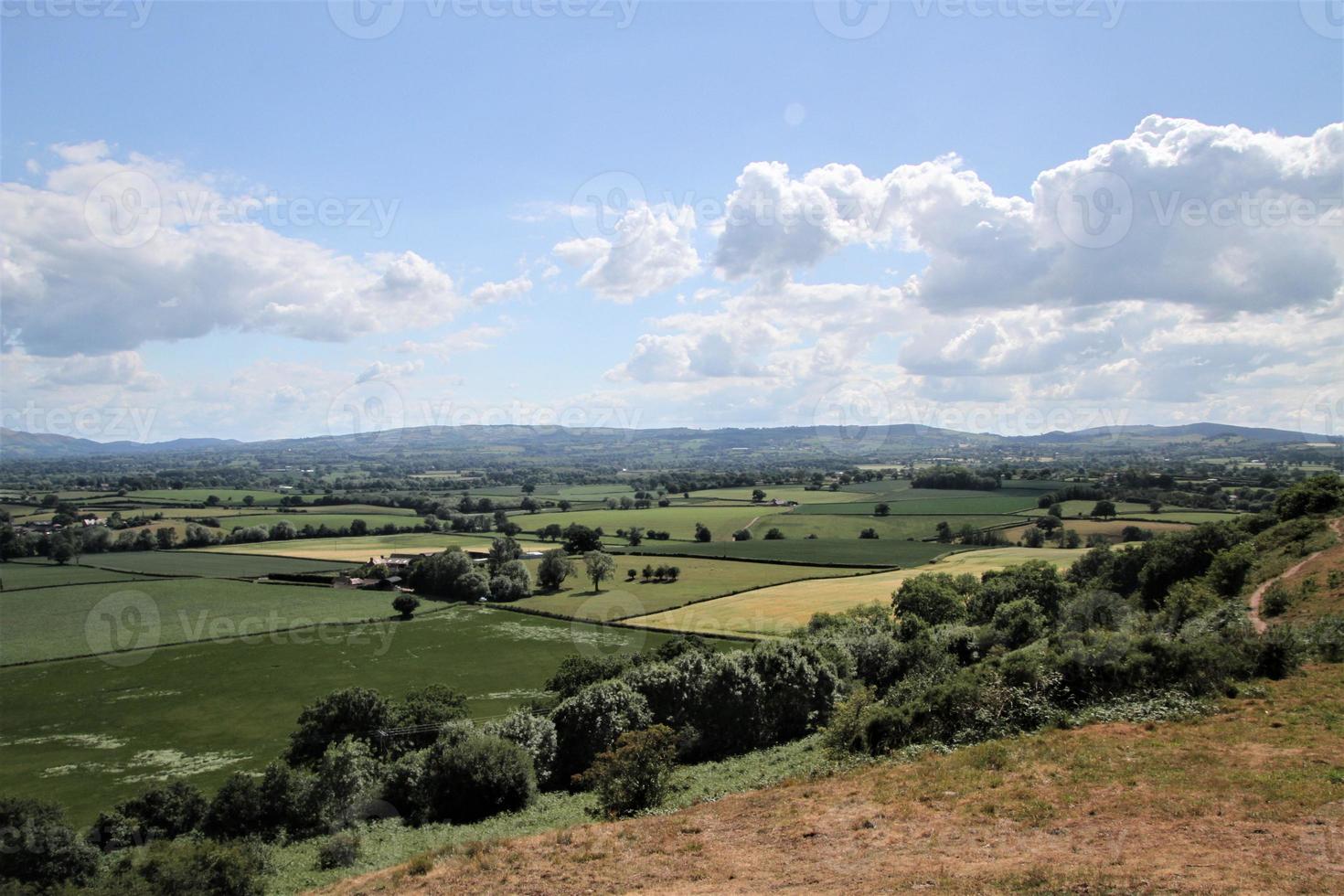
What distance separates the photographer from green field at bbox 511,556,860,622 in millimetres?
69688

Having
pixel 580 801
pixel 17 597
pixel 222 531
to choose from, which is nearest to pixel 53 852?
pixel 580 801

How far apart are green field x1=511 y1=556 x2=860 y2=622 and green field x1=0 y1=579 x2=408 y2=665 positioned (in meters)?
14.8

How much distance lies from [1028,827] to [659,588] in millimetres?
62095

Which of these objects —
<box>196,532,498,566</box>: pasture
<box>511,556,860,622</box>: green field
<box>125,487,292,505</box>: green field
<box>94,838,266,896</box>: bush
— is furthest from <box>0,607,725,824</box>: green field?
<box>125,487,292,505</box>: green field

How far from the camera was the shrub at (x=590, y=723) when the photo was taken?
35312 millimetres

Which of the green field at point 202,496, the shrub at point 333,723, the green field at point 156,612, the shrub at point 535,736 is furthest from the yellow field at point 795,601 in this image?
the green field at point 202,496

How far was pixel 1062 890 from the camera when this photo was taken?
12.8m

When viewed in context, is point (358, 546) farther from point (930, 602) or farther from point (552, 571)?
point (930, 602)

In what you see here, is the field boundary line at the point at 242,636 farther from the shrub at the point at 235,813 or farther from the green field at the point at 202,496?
the green field at the point at 202,496

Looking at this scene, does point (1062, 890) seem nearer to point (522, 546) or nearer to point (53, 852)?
point (53, 852)

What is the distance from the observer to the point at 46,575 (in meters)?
82.5

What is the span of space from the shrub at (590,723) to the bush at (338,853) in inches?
457

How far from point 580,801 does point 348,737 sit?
11.6 m

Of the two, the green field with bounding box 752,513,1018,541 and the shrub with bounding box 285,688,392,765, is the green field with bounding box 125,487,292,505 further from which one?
the shrub with bounding box 285,688,392,765
